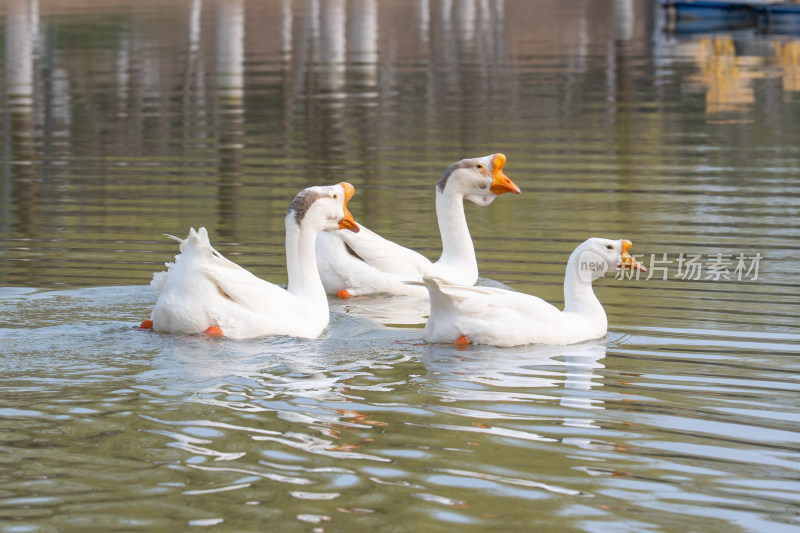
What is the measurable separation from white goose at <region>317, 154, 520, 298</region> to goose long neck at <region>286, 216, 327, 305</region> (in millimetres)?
1856

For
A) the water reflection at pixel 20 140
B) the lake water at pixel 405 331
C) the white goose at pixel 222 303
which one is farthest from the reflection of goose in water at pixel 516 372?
the water reflection at pixel 20 140

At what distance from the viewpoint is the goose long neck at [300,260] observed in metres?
11.0

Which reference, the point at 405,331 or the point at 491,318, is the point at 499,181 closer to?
the point at 405,331

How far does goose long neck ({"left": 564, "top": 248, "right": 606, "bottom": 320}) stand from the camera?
10.6 metres

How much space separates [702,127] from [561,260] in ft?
40.8

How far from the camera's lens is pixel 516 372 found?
936 cm

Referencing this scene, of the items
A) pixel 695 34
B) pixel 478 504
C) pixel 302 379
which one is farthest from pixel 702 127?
pixel 695 34

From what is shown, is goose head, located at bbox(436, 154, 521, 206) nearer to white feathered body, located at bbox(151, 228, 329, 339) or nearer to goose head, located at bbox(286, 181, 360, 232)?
goose head, located at bbox(286, 181, 360, 232)

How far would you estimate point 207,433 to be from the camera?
7.64 metres

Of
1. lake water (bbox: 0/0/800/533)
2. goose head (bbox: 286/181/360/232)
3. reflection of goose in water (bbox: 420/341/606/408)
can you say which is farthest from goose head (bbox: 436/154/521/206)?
reflection of goose in water (bbox: 420/341/606/408)

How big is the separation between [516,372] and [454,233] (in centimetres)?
388

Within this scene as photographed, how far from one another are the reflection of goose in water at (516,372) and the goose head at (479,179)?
9.50 ft

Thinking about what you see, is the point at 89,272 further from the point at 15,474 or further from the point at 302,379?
the point at 15,474

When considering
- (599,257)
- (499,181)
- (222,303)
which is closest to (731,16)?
(499,181)
